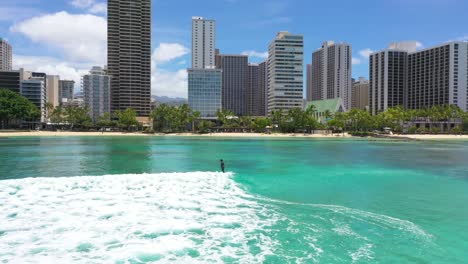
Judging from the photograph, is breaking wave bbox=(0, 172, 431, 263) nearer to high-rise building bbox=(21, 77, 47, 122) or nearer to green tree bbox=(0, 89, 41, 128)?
green tree bbox=(0, 89, 41, 128)

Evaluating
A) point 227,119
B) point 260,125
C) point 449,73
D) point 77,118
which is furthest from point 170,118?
point 449,73

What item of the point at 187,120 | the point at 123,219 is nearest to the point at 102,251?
the point at 123,219

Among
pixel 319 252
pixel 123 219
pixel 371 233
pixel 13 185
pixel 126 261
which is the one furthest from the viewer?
pixel 13 185

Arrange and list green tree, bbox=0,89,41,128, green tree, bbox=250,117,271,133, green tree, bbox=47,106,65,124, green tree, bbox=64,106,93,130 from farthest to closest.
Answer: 1. green tree, bbox=47,106,65,124
2. green tree, bbox=250,117,271,133
3. green tree, bbox=64,106,93,130
4. green tree, bbox=0,89,41,128

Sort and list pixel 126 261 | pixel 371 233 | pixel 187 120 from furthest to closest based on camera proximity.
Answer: pixel 187 120 → pixel 371 233 → pixel 126 261

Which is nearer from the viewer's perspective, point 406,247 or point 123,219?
point 406,247

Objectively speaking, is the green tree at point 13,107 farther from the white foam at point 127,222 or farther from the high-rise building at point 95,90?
the white foam at point 127,222

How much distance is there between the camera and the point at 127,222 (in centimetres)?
1811

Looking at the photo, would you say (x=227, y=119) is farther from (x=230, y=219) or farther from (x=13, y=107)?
(x=230, y=219)

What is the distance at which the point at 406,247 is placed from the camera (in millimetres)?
14938

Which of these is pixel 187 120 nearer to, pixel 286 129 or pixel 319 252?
pixel 286 129

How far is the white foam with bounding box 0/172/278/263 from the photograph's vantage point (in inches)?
552

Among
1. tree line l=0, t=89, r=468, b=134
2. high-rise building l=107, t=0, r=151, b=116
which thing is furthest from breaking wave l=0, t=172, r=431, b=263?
high-rise building l=107, t=0, r=151, b=116

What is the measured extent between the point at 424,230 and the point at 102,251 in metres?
14.4
